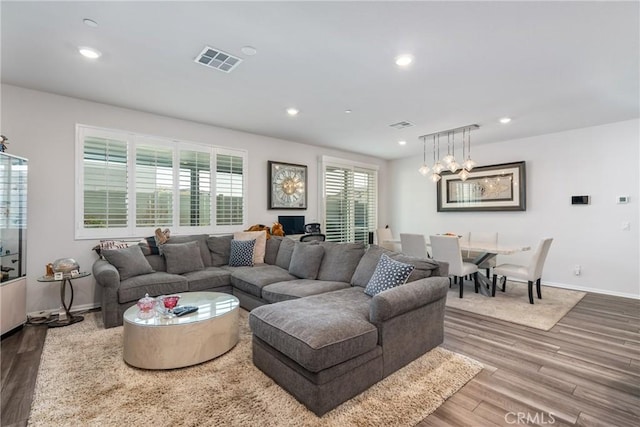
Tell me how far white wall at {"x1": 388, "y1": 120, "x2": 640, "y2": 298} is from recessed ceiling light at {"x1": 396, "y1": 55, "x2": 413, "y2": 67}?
407 centimetres

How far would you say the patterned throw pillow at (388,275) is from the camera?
8.70 feet

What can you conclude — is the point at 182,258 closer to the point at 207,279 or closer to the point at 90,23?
the point at 207,279

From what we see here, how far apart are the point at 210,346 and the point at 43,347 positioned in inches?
66.0

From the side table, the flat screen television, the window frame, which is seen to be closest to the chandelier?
the window frame

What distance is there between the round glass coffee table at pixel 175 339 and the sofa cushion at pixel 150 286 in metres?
0.76

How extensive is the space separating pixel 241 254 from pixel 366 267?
207cm

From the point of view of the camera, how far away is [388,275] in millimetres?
2732

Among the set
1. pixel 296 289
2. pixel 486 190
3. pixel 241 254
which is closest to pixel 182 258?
pixel 241 254

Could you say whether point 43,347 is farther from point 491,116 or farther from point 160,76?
point 491,116

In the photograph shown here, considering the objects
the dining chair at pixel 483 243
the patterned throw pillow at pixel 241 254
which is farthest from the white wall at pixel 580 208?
the patterned throw pillow at pixel 241 254

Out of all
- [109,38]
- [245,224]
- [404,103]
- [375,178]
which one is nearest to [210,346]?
[109,38]

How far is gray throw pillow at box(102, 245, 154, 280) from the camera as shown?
3514mm

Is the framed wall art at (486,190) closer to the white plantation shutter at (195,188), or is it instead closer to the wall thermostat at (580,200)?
the wall thermostat at (580,200)

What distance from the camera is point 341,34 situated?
2436 mm
